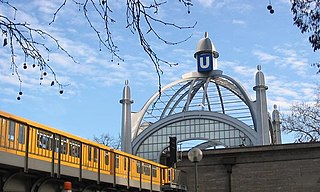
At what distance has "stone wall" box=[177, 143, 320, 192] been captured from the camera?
1208 inches

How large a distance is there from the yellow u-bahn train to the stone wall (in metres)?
4.93

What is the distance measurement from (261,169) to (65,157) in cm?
1601

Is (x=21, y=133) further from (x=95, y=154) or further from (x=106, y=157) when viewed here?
(x=106, y=157)

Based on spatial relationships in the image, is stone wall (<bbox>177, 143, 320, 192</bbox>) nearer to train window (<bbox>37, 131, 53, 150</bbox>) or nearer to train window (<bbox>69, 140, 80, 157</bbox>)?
train window (<bbox>69, 140, 80, 157</bbox>)

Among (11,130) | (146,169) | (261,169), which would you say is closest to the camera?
(11,130)

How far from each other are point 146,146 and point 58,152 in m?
37.2

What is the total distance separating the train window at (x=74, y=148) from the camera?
20091 millimetres

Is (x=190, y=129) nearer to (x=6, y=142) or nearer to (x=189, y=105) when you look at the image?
Answer: (x=189, y=105)

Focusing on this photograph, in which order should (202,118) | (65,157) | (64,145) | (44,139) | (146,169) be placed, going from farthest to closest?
(202,118) < (146,169) < (64,145) < (65,157) < (44,139)

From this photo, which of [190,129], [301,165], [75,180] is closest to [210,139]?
[190,129]

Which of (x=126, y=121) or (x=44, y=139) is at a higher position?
(x=126, y=121)

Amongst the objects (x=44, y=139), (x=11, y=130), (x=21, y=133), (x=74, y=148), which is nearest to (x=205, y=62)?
(x=74, y=148)

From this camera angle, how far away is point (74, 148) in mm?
20406

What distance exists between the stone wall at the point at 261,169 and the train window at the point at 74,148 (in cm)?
1377
